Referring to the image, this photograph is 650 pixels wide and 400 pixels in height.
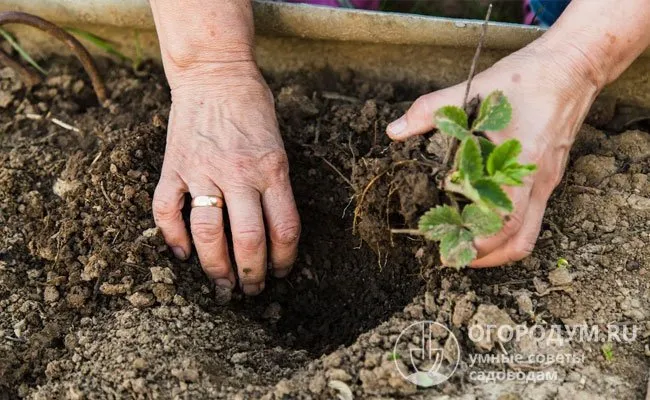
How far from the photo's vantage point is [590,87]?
5.97 ft

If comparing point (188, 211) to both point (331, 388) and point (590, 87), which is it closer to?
point (331, 388)

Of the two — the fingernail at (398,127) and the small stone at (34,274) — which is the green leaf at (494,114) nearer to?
the fingernail at (398,127)

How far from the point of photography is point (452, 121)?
155 centimetres

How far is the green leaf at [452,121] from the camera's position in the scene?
1538 mm

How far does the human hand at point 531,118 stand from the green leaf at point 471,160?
0.46 ft

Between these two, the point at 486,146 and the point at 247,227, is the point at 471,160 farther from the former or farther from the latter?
the point at 247,227

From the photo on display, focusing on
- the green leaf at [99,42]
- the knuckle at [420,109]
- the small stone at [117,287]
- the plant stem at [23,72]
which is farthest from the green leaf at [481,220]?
the plant stem at [23,72]

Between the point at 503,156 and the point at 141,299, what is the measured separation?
890 mm

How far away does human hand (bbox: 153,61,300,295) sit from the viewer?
1816 mm

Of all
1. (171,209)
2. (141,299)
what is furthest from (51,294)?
(171,209)

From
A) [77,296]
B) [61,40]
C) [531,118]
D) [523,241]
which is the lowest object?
[77,296]

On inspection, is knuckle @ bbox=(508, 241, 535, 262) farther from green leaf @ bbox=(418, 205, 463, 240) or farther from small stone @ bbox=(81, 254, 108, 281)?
small stone @ bbox=(81, 254, 108, 281)

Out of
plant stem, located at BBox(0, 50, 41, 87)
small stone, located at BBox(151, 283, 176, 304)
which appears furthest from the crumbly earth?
plant stem, located at BBox(0, 50, 41, 87)

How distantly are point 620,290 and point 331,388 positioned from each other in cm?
72
